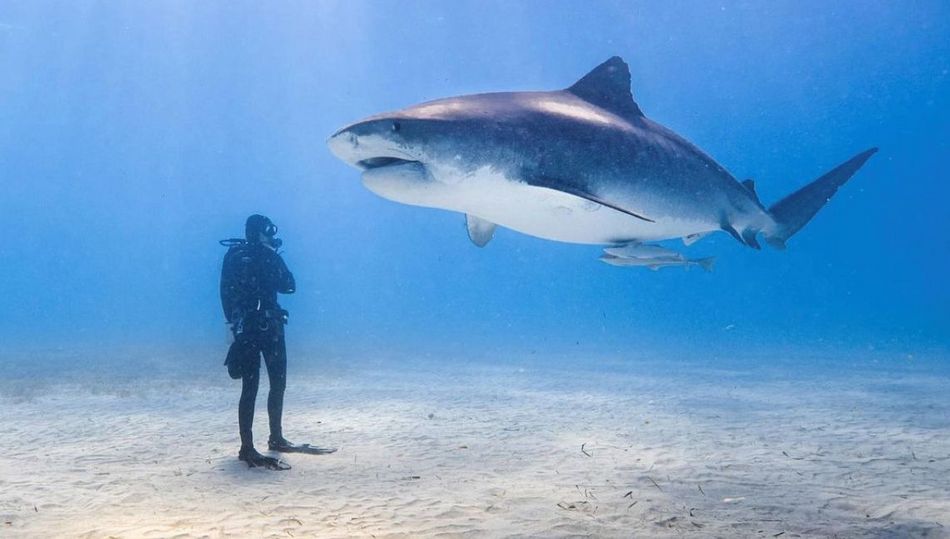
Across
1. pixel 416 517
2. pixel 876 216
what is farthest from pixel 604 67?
pixel 876 216

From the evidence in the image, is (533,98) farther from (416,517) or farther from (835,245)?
(835,245)

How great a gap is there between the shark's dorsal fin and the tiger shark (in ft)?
0.04

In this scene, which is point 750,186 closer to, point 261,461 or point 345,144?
point 345,144

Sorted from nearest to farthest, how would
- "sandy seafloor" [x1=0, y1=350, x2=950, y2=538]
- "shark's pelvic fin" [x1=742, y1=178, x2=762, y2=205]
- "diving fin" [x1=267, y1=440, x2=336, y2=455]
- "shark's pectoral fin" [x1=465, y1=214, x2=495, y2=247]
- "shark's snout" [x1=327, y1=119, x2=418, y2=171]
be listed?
"shark's snout" [x1=327, y1=119, x2=418, y2=171], "sandy seafloor" [x1=0, y1=350, x2=950, y2=538], "shark's pectoral fin" [x1=465, y1=214, x2=495, y2=247], "shark's pelvic fin" [x1=742, y1=178, x2=762, y2=205], "diving fin" [x1=267, y1=440, x2=336, y2=455]

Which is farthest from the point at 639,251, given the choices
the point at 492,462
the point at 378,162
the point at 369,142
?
the point at 369,142

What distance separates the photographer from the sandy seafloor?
181 inches

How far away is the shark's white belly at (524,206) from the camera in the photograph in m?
3.75

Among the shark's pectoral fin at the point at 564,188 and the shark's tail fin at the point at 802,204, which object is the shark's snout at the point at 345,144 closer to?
the shark's pectoral fin at the point at 564,188

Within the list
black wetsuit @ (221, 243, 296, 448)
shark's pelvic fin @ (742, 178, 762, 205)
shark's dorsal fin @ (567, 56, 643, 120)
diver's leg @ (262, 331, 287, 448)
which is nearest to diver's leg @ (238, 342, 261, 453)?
black wetsuit @ (221, 243, 296, 448)

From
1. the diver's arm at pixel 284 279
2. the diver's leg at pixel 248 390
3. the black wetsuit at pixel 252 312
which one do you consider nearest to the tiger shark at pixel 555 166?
the diver's arm at pixel 284 279

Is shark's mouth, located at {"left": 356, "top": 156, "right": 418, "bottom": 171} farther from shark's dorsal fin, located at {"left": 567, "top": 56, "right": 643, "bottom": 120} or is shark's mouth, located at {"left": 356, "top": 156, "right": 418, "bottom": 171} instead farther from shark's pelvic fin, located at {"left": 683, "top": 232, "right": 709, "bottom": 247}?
shark's pelvic fin, located at {"left": 683, "top": 232, "right": 709, "bottom": 247}

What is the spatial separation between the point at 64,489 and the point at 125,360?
57.6 ft

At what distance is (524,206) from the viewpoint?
162 inches

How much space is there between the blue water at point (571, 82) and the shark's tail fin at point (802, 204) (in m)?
17.6
